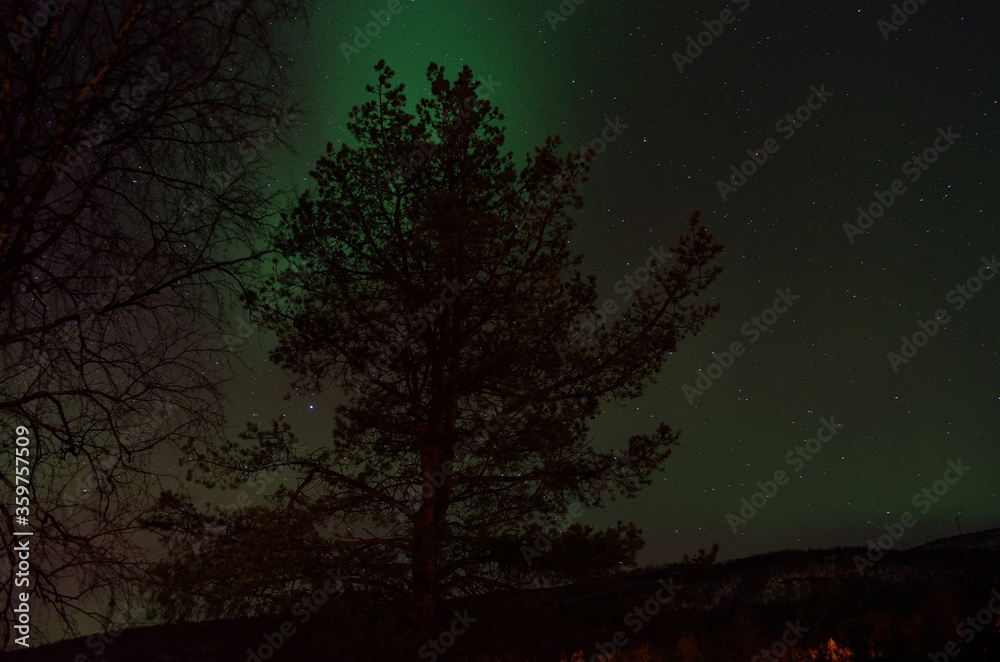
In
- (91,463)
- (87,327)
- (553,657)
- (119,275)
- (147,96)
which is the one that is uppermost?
(147,96)

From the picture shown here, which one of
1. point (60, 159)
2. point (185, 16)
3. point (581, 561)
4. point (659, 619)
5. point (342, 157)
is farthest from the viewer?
point (342, 157)

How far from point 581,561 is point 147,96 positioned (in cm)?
624

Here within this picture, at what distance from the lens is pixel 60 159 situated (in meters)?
4.04

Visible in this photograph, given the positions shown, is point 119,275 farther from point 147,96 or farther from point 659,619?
point 659,619

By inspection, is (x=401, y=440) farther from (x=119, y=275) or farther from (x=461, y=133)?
(x=119, y=275)

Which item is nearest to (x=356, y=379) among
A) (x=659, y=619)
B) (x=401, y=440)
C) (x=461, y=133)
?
(x=401, y=440)

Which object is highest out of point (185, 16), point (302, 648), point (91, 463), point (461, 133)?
point (461, 133)

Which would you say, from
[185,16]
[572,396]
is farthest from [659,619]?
Answer: [185,16]

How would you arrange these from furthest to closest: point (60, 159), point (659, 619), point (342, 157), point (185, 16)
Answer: point (342, 157) → point (659, 619) → point (185, 16) → point (60, 159)

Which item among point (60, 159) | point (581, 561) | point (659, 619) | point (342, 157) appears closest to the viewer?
point (60, 159)

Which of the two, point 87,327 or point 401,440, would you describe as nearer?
point 87,327

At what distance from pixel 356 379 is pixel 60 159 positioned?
16.7 feet

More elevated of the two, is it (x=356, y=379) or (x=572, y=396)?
(x=356, y=379)

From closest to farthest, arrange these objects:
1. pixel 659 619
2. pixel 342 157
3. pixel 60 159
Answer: pixel 60 159 < pixel 659 619 < pixel 342 157
